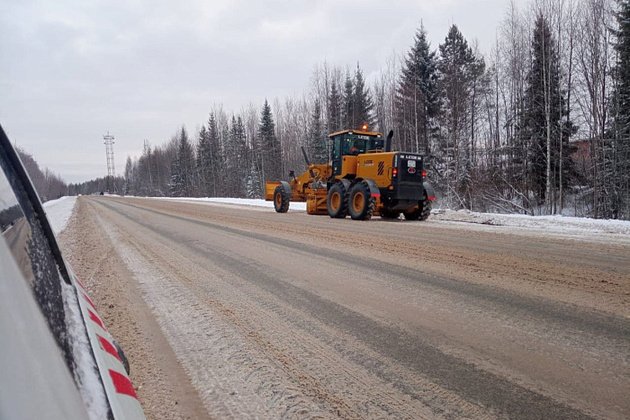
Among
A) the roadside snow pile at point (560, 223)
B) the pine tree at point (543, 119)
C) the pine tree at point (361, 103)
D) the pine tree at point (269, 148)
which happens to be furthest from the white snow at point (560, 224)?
the pine tree at point (269, 148)

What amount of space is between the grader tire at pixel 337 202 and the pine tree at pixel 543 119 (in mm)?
12455

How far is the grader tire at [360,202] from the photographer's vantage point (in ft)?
39.1

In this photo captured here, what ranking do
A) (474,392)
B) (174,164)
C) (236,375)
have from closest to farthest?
(474,392) < (236,375) < (174,164)

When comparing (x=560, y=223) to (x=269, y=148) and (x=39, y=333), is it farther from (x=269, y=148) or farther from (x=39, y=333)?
(x=269, y=148)

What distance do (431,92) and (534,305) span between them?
3142cm

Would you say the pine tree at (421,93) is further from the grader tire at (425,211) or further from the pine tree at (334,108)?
the grader tire at (425,211)

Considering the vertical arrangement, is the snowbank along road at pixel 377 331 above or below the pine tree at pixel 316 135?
below

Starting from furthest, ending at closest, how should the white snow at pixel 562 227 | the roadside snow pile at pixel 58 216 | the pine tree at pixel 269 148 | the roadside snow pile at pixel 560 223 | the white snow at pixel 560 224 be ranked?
the pine tree at pixel 269 148 < the roadside snow pile at pixel 58 216 < the roadside snow pile at pixel 560 223 < the white snow at pixel 560 224 < the white snow at pixel 562 227

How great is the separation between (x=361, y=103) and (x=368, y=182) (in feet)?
96.3

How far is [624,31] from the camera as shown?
775 inches

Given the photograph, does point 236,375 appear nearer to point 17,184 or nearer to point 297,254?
point 17,184

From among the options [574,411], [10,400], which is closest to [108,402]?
[10,400]

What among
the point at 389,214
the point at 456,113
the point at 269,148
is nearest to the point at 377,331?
the point at 389,214

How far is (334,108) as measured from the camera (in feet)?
136
